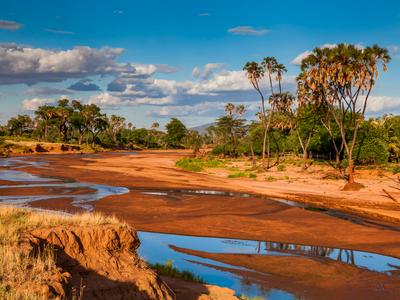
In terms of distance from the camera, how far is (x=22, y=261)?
878cm

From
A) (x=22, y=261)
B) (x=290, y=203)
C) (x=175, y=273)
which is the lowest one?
(x=175, y=273)

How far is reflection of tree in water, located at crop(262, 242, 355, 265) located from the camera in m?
20.0

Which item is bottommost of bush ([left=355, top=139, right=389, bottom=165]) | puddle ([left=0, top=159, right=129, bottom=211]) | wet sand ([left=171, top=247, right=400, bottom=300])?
wet sand ([left=171, top=247, right=400, bottom=300])

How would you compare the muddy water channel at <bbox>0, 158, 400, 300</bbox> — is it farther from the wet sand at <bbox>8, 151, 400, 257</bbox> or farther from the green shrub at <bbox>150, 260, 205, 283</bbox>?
the wet sand at <bbox>8, 151, 400, 257</bbox>

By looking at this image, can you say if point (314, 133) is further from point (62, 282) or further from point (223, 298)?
point (62, 282)

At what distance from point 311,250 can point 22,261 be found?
15491 millimetres

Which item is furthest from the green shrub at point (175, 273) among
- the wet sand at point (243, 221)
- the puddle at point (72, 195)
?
the puddle at point (72, 195)

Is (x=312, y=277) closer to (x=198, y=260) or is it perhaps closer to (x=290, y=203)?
(x=198, y=260)

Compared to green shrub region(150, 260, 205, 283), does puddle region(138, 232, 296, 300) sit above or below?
below

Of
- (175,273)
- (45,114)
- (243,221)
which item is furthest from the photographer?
(45,114)

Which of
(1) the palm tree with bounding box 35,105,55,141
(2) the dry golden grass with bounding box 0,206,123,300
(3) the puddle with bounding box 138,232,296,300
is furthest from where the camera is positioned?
(1) the palm tree with bounding box 35,105,55,141

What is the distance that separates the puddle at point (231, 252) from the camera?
1585 centimetres

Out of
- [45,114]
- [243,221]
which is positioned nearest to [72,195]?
[243,221]

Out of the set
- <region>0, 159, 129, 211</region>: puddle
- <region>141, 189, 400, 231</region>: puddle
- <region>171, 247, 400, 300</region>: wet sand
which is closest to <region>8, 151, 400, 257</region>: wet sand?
<region>141, 189, 400, 231</region>: puddle
